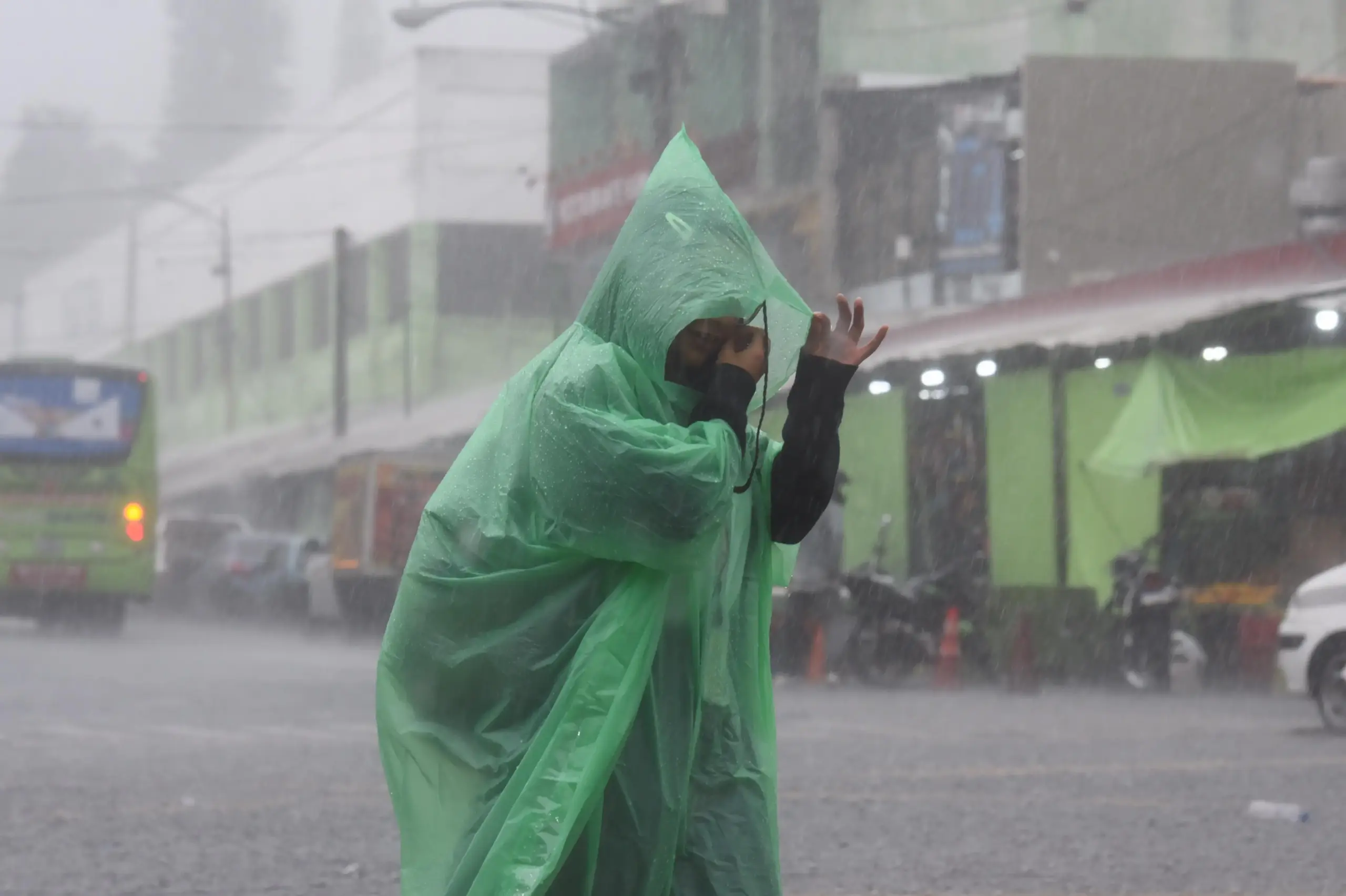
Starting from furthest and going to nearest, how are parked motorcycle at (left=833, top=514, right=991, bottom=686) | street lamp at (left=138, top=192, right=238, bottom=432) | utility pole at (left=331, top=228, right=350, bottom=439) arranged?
street lamp at (left=138, top=192, right=238, bottom=432) < utility pole at (left=331, top=228, right=350, bottom=439) < parked motorcycle at (left=833, top=514, right=991, bottom=686)

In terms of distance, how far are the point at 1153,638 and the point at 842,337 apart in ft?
47.6

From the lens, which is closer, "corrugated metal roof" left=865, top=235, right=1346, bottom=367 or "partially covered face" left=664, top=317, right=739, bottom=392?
"partially covered face" left=664, top=317, right=739, bottom=392

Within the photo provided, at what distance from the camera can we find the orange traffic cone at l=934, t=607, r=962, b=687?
18.3 m

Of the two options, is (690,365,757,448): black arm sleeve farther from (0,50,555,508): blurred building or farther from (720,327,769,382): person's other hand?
(0,50,555,508): blurred building

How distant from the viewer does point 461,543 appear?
11.9ft

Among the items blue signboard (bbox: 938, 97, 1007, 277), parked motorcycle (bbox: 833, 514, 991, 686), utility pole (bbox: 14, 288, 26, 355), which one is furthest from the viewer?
utility pole (bbox: 14, 288, 26, 355)

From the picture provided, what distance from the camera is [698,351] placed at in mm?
3547

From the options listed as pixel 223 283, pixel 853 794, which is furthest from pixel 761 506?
pixel 223 283

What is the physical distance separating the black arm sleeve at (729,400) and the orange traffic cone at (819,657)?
1547cm

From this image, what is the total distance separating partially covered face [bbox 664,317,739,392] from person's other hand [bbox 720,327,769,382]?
0.01 m

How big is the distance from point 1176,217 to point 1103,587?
32.3 ft

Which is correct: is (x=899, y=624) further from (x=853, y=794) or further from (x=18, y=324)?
(x=18, y=324)

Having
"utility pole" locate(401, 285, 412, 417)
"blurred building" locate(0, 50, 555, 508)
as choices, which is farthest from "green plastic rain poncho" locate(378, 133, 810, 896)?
"utility pole" locate(401, 285, 412, 417)

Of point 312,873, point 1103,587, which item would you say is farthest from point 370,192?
point 312,873
